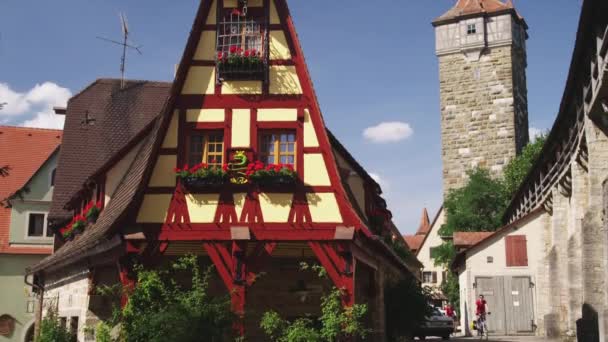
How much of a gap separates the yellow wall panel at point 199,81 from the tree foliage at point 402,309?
718 centimetres

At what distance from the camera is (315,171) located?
15367 millimetres

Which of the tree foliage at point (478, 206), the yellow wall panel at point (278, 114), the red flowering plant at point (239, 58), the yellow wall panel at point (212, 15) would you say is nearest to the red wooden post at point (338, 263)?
the yellow wall panel at point (278, 114)

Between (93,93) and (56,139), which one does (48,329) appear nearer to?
(93,93)

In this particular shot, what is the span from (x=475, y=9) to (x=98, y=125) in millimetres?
29946

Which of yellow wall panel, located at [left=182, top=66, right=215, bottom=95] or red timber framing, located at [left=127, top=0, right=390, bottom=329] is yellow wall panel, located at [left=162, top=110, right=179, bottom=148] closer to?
red timber framing, located at [left=127, top=0, right=390, bottom=329]

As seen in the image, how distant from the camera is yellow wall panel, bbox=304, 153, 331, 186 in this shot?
1531 centimetres

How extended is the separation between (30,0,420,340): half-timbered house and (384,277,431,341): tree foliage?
269 cm

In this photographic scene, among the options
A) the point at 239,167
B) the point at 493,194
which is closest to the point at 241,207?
the point at 239,167

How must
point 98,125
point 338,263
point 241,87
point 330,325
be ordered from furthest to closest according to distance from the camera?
point 98,125 → point 241,87 → point 338,263 → point 330,325

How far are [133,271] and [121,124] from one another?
10.5 m

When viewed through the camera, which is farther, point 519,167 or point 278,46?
point 519,167

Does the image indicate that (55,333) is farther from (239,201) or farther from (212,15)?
(212,15)

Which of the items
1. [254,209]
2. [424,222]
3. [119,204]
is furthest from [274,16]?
[424,222]

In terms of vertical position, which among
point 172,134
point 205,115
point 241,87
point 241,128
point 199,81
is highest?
point 199,81
